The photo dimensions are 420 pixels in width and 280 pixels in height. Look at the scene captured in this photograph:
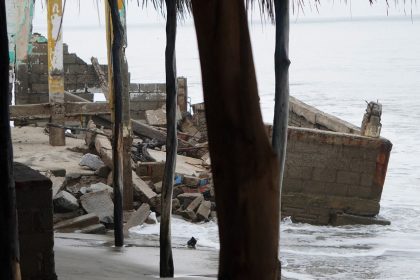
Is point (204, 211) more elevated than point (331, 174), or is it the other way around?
point (331, 174)

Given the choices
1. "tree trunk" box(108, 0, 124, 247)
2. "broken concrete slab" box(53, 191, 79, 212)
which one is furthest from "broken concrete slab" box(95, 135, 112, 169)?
"tree trunk" box(108, 0, 124, 247)

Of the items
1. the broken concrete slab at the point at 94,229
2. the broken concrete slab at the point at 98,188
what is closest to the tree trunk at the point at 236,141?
the broken concrete slab at the point at 94,229

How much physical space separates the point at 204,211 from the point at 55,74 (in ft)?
12.9

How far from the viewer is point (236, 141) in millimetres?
2752

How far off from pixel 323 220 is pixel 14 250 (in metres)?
10.4

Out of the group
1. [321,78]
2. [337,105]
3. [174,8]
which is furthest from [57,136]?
[321,78]

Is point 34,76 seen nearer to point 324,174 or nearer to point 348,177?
point 324,174

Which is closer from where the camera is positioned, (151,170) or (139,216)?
(139,216)

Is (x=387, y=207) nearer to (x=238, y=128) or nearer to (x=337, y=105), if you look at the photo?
(x=238, y=128)

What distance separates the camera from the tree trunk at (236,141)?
2.74 metres

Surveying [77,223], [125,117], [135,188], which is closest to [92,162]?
[135,188]

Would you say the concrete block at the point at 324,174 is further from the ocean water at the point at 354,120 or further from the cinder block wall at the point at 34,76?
the cinder block wall at the point at 34,76

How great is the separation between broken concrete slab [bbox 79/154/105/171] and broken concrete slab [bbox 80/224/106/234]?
9.02 ft

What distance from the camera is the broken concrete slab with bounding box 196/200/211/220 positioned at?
488 inches
